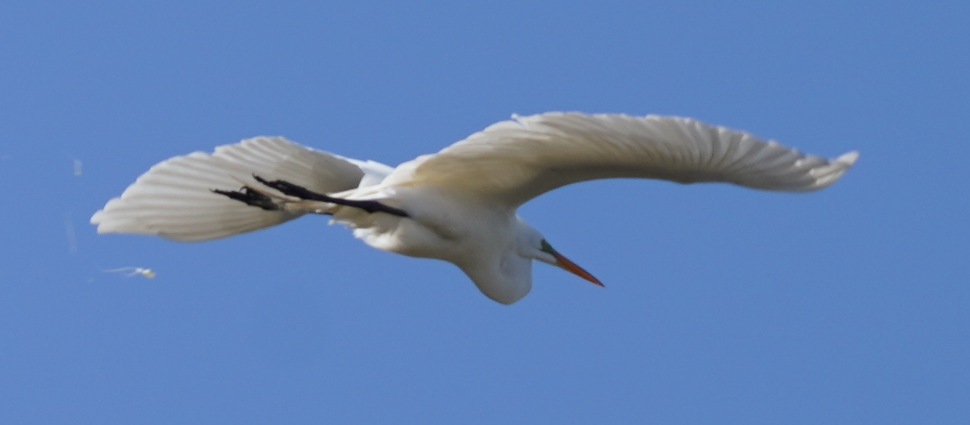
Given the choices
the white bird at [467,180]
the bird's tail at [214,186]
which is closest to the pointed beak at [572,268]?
the white bird at [467,180]

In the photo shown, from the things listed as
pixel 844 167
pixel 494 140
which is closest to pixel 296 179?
pixel 494 140

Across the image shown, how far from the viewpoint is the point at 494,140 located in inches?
290

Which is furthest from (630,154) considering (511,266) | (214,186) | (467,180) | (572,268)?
(214,186)

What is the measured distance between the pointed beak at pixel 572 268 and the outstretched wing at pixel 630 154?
1394 millimetres

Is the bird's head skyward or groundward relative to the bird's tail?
groundward

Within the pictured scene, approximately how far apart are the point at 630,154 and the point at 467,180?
128 centimetres

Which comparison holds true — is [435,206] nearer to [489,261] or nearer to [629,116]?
[489,261]

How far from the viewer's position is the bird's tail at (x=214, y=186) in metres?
8.91

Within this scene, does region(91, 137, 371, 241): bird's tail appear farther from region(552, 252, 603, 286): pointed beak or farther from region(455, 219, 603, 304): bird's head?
region(552, 252, 603, 286): pointed beak

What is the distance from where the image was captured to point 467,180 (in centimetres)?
841

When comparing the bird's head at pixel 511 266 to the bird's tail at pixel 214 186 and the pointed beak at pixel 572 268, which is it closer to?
the pointed beak at pixel 572 268


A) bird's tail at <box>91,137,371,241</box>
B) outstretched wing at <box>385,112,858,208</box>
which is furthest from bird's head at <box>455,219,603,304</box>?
bird's tail at <box>91,137,371,241</box>

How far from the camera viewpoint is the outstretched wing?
6941 mm

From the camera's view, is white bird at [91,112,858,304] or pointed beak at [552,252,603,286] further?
pointed beak at [552,252,603,286]
